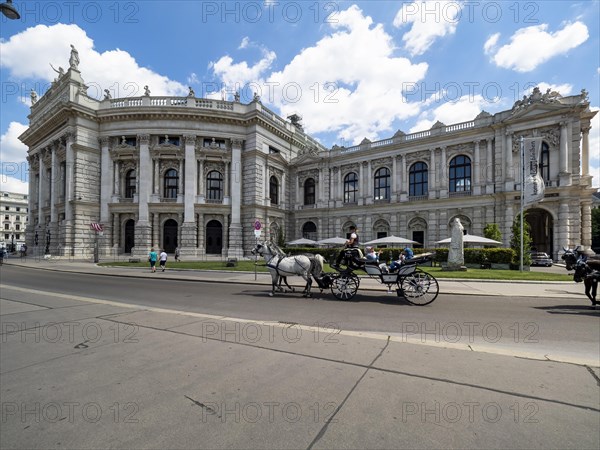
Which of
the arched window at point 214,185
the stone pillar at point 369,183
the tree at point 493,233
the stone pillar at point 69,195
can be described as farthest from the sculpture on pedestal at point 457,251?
the stone pillar at point 69,195

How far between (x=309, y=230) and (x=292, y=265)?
3241 cm

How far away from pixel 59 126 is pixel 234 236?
90.7 feet

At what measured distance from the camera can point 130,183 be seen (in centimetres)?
3756

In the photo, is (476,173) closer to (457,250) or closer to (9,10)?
(457,250)

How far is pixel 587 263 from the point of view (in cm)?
902

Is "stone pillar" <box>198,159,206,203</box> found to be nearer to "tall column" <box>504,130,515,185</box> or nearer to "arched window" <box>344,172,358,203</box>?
"arched window" <box>344,172,358,203</box>

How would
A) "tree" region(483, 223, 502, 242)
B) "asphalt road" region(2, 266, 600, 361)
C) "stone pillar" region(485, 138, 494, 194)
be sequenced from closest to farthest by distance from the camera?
"asphalt road" region(2, 266, 600, 361), "tree" region(483, 223, 502, 242), "stone pillar" region(485, 138, 494, 194)

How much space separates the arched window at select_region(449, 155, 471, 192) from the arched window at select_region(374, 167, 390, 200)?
288 inches

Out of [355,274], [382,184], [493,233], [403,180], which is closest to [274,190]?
[382,184]

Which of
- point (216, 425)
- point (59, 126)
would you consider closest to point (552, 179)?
point (216, 425)

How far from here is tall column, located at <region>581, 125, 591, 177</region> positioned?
3053cm

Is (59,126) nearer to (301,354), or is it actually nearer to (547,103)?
(301,354)

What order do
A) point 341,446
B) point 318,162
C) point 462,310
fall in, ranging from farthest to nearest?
1. point 318,162
2. point 462,310
3. point 341,446

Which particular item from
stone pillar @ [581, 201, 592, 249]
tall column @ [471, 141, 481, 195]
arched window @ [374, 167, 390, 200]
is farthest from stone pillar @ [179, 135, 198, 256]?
stone pillar @ [581, 201, 592, 249]
